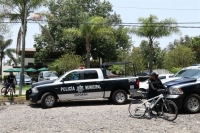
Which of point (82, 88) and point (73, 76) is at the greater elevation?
point (73, 76)

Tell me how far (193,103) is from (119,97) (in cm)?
412

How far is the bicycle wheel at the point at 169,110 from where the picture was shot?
9.56m

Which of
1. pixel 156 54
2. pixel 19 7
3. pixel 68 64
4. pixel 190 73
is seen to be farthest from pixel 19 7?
pixel 156 54

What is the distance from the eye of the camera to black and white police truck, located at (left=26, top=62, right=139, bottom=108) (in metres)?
13.4

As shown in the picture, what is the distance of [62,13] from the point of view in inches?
1697

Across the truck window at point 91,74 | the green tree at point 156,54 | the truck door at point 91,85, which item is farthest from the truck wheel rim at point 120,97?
the green tree at point 156,54

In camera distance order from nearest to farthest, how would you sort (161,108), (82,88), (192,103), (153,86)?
(161,108) < (153,86) < (192,103) < (82,88)

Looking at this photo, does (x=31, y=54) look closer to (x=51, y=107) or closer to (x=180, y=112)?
(x=51, y=107)

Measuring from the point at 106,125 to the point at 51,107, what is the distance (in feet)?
17.0

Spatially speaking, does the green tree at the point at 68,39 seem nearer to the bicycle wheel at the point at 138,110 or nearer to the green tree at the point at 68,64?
the green tree at the point at 68,64

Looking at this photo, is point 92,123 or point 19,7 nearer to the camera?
point 92,123

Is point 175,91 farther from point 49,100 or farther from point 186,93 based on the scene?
point 49,100

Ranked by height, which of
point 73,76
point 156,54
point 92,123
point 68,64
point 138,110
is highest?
point 156,54

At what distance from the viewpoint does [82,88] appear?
1374 centimetres
